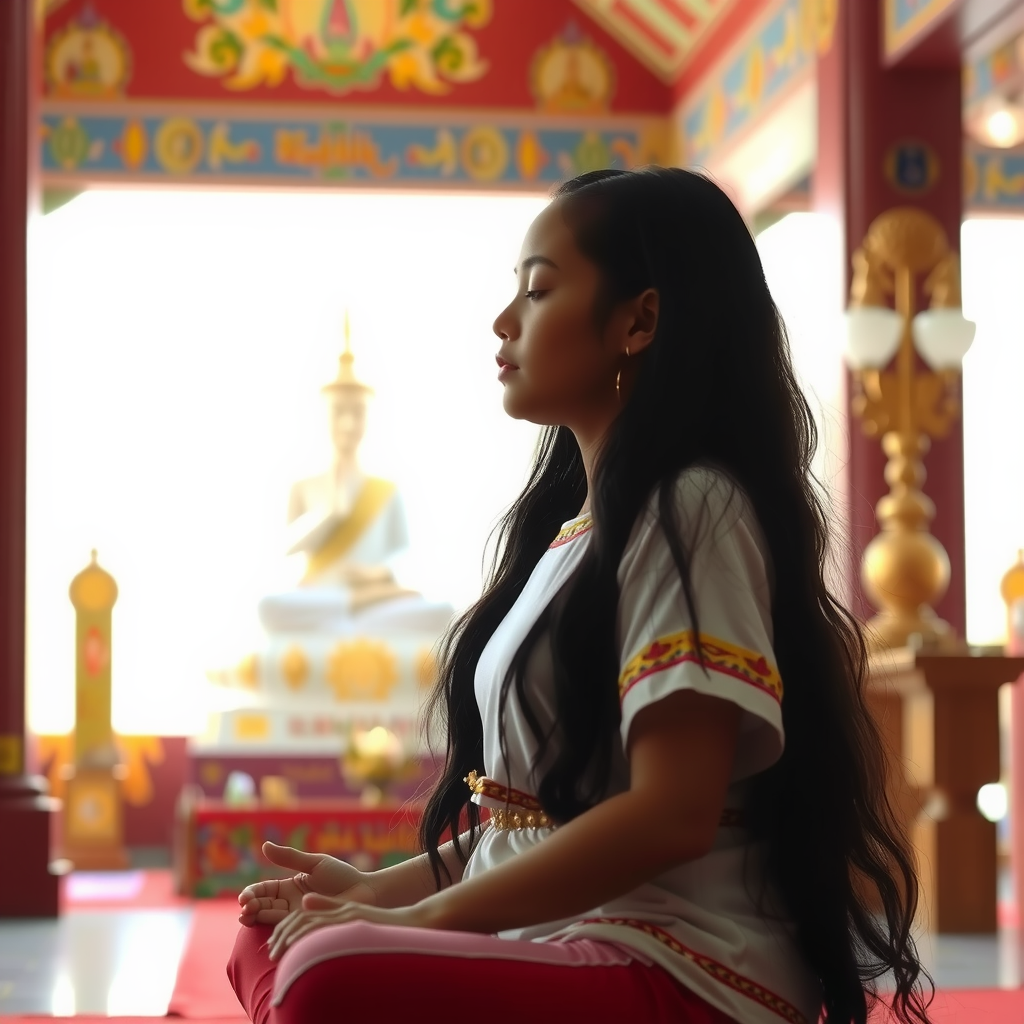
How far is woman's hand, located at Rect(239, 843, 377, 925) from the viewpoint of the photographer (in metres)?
1.63

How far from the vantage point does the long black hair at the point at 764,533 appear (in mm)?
1465

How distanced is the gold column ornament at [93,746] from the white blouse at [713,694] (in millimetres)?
4861

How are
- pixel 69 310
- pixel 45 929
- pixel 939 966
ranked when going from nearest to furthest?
1. pixel 939 966
2. pixel 45 929
3. pixel 69 310

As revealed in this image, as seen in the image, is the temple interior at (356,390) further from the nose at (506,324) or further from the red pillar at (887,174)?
the nose at (506,324)

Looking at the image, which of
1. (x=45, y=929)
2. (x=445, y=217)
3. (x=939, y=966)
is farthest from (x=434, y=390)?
(x=939, y=966)

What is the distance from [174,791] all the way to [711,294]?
18.8ft

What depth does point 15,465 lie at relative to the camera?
475 cm

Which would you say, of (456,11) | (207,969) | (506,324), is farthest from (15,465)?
(506,324)

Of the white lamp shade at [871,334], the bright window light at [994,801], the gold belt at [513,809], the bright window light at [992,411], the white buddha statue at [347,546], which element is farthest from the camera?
the bright window light at [992,411]

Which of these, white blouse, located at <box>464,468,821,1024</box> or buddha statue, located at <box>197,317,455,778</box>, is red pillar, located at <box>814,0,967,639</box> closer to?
buddha statue, located at <box>197,317,455,778</box>

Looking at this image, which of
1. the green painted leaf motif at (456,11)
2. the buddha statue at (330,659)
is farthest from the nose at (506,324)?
the green painted leaf motif at (456,11)

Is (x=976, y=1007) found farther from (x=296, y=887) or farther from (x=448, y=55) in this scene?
(x=448, y=55)

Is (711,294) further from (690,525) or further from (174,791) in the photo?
(174,791)

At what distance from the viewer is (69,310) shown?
26.5ft
